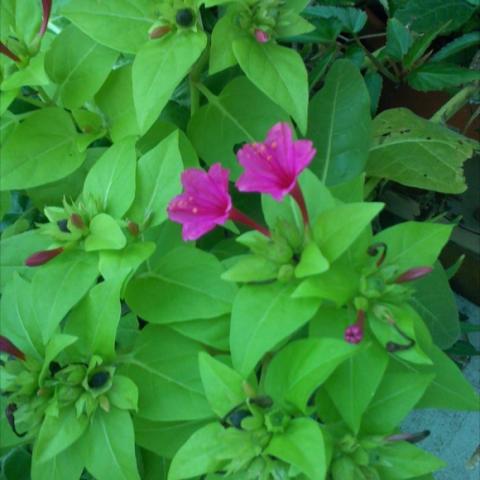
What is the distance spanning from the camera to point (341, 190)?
27.5 inches

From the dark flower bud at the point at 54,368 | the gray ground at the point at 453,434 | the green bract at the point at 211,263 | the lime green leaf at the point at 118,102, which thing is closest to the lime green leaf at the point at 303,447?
the green bract at the point at 211,263

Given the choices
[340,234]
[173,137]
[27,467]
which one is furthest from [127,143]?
[27,467]

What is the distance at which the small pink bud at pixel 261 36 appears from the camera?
2.31 ft

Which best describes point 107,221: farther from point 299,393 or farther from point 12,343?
point 299,393

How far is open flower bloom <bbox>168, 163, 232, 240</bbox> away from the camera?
23.1 inches

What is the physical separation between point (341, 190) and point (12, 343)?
1.21 ft

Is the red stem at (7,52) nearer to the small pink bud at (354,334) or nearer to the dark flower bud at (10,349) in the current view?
the dark flower bud at (10,349)

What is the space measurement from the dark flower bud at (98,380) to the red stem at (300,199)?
0.82 ft

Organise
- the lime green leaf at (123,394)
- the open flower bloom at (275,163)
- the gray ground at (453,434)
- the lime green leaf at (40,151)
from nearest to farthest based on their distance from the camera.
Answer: the open flower bloom at (275,163) < the lime green leaf at (123,394) < the lime green leaf at (40,151) < the gray ground at (453,434)

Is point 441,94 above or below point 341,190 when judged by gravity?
below

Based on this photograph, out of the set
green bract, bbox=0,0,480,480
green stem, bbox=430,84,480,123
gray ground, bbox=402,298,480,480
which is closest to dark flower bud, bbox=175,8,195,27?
green bract, bbox=0,0,480,480

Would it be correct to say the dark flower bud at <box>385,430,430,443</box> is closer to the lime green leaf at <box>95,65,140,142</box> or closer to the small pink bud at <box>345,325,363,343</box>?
the small pink bud at <box>345,325,363,343</box>

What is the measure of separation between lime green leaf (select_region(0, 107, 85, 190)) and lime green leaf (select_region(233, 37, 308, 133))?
0.23 m

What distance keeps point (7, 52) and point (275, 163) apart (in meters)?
0.37
